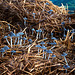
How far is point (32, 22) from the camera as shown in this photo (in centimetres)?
407

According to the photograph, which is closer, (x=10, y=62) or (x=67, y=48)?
(x=10, y=62)

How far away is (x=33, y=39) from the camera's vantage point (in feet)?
11.9

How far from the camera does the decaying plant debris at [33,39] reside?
243 centimetres

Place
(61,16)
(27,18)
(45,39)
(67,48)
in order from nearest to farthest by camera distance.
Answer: (67,48) < (45,39) < (27,18) < (61,16)

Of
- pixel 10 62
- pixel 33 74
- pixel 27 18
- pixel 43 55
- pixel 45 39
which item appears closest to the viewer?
pixel 33 74

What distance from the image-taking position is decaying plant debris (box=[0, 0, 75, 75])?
2.43 meters

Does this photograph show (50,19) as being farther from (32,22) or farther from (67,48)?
(67,48)

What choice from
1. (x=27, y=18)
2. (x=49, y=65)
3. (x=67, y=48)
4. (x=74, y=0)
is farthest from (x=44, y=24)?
(x=74, y=0)

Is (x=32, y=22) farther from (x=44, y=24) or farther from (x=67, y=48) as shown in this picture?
(x=67, y=48)

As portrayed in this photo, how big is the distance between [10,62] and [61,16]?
2904mm

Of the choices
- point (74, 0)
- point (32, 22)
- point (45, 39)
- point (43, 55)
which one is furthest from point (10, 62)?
point (74, 0)

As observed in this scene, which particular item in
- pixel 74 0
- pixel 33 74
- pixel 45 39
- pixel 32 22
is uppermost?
pixel 74 0

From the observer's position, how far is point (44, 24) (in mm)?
4055

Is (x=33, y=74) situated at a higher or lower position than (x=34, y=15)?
lower
